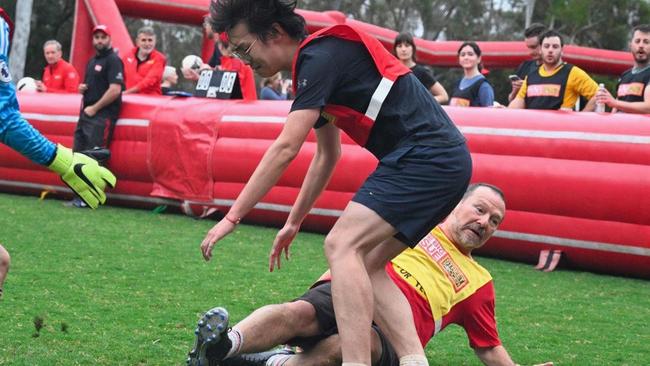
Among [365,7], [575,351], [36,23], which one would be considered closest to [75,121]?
[575,351]

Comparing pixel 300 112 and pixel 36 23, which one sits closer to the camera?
pixel 300 112

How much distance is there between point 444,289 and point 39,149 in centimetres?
189

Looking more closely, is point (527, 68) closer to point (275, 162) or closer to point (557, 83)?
point (557, 83)

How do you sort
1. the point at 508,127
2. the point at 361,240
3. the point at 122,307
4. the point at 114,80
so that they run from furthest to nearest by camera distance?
the point at 114,80 → the point at 508,127 → the point at 122,307 → the point at 361,240

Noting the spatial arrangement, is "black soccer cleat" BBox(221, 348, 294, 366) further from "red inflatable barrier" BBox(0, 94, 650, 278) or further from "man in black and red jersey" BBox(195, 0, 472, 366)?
"red inflatable barrier" BBox(0, 94, 650, 278)

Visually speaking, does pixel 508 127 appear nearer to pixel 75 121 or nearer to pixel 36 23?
pixel 75 121

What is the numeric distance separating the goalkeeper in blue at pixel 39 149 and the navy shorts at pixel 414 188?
5.09 ft

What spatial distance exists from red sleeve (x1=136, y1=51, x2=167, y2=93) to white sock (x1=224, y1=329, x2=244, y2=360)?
7.32 metres

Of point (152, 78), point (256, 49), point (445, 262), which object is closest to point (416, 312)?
point (445, 262)

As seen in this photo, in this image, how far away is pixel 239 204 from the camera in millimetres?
3354

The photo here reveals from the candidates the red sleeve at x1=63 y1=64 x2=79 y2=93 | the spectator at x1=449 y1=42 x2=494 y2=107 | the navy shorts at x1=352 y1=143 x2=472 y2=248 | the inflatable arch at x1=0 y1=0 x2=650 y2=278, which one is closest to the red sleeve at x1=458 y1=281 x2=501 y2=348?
the navy shorts at x1=352 y1=143 x2=472 y2=248

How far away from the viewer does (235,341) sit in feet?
11.7

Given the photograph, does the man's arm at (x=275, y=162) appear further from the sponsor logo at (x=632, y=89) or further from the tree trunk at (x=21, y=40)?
the tree trunk at (x=21, y=40)

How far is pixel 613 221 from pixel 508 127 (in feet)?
3.68
